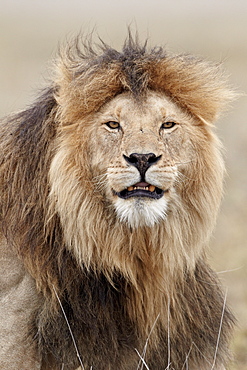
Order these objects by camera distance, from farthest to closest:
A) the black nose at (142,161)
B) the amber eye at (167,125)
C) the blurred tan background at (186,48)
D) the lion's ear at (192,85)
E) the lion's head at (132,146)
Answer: the blurred tan background at (186,48) < the lion's ear at (192,85) < the amber eye at (167,125) < the lion's head at (132,146) < the black nose at (142,161)

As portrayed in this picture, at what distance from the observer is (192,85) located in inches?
163

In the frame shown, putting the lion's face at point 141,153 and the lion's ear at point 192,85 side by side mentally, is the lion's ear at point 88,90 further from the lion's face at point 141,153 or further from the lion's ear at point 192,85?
the lion's ear at point 192,85

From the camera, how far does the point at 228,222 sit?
9.80 meters

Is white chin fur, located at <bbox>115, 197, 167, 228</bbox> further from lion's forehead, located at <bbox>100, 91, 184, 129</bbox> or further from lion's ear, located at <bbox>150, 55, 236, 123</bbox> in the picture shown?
lion's ear, located at <bbox>150, 55, 236, 123</bbox>

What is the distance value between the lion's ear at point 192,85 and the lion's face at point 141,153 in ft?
0.22

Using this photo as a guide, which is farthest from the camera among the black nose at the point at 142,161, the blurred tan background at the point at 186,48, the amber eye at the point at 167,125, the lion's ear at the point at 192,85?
the blurred tan background at the point at 186,48

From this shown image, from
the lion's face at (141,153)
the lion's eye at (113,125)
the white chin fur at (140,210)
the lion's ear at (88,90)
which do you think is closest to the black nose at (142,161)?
the lion's face at (141,153)

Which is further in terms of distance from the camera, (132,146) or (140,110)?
(140,110)

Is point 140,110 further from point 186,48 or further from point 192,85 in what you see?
point 186,48

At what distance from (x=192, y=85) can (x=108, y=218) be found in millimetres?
896

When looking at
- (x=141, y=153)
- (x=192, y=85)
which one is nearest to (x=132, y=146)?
(x=141, y=153)

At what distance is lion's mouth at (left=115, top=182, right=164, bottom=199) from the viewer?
12.3ft

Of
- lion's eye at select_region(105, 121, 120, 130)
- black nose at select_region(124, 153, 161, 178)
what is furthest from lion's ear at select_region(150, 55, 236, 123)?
black nose at select_region(124, 153, 161, 178)

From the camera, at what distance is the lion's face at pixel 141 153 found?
375 centimetres
